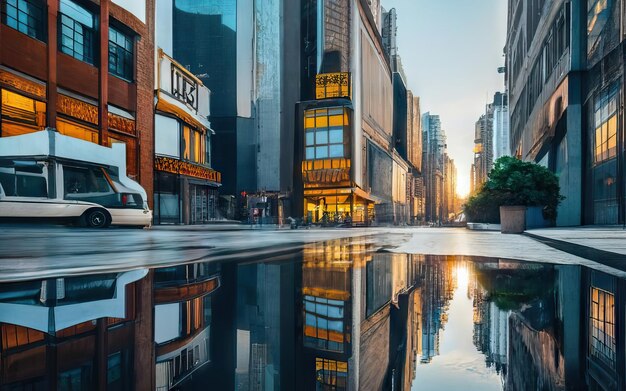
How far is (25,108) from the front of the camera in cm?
1795

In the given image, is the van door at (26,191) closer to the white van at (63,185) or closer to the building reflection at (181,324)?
the white van at (63,185)

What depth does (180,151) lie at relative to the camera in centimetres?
3394

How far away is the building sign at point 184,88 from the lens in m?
33.2

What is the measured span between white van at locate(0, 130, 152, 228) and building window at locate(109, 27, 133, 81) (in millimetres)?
6919

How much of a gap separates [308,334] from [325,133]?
45.8 meters

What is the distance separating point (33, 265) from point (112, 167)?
1872 cm

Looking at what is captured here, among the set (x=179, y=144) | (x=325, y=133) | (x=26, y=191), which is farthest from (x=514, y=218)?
(x=325, y=133)

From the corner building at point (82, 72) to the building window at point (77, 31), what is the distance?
5 centimetres

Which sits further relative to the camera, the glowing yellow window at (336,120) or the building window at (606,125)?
the glowing yellow window at (336,120)

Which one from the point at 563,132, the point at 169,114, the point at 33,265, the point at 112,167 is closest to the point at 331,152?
the point at 169,114

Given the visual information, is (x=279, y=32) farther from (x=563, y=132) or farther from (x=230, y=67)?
(x=563, y=132)

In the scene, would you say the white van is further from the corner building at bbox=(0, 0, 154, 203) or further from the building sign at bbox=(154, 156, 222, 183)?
the building sign at bbox=(154, 156, 222, 183)

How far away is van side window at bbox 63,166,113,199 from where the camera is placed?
1801 centimetres

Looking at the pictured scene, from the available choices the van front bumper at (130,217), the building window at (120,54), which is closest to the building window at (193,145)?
the building window at (120,54)
